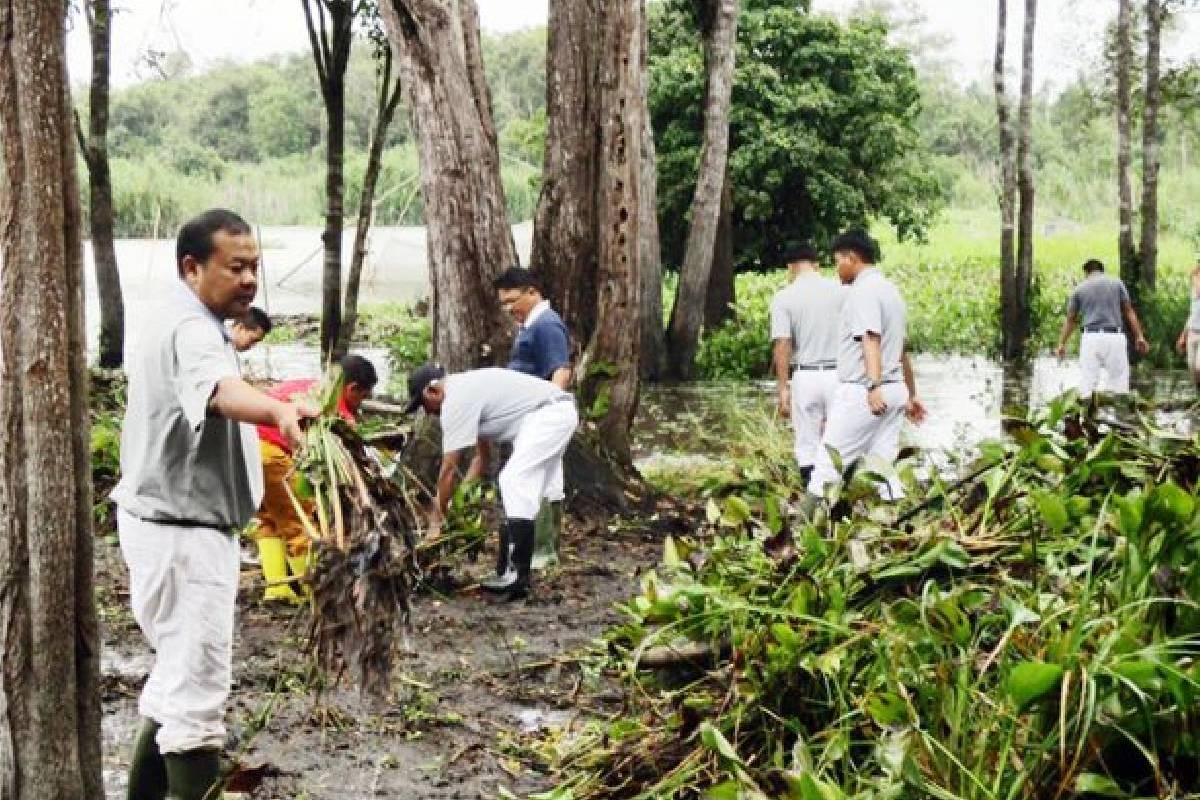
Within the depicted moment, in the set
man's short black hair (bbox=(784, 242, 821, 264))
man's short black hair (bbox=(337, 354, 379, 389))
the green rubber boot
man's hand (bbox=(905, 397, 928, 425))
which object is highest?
man's short black hair (bbox=(784, 242, 821, 264))

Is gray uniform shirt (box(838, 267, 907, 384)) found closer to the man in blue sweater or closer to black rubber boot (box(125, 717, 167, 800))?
the man in blue sweater

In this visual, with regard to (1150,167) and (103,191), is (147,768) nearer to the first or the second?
(103,191)

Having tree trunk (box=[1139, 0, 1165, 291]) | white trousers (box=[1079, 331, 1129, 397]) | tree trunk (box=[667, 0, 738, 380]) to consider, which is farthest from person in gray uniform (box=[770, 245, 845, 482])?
tree trunk (box=[1139, 0, 1165, 291])

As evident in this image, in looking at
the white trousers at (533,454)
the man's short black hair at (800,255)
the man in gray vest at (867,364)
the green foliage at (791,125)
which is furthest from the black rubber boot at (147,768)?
the green foliage at (791,125)

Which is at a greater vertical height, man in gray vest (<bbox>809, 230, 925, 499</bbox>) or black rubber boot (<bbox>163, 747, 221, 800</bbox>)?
man in gray vest (<bbox>809, 230, 925, 499</bbox>)

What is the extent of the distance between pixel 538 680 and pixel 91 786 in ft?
9.77

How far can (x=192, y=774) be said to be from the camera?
5070 mm

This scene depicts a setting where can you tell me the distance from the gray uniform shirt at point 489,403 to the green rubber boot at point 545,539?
1002 millimetres

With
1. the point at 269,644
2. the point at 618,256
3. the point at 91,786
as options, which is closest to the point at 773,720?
the point at 91,786

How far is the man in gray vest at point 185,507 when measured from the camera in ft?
16.3

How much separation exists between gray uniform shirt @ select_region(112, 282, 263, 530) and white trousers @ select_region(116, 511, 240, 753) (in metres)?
0.07

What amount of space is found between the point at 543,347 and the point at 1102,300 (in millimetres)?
7577

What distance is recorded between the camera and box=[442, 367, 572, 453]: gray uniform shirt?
9086 mm

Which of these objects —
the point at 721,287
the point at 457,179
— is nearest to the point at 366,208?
the point at 721,287
